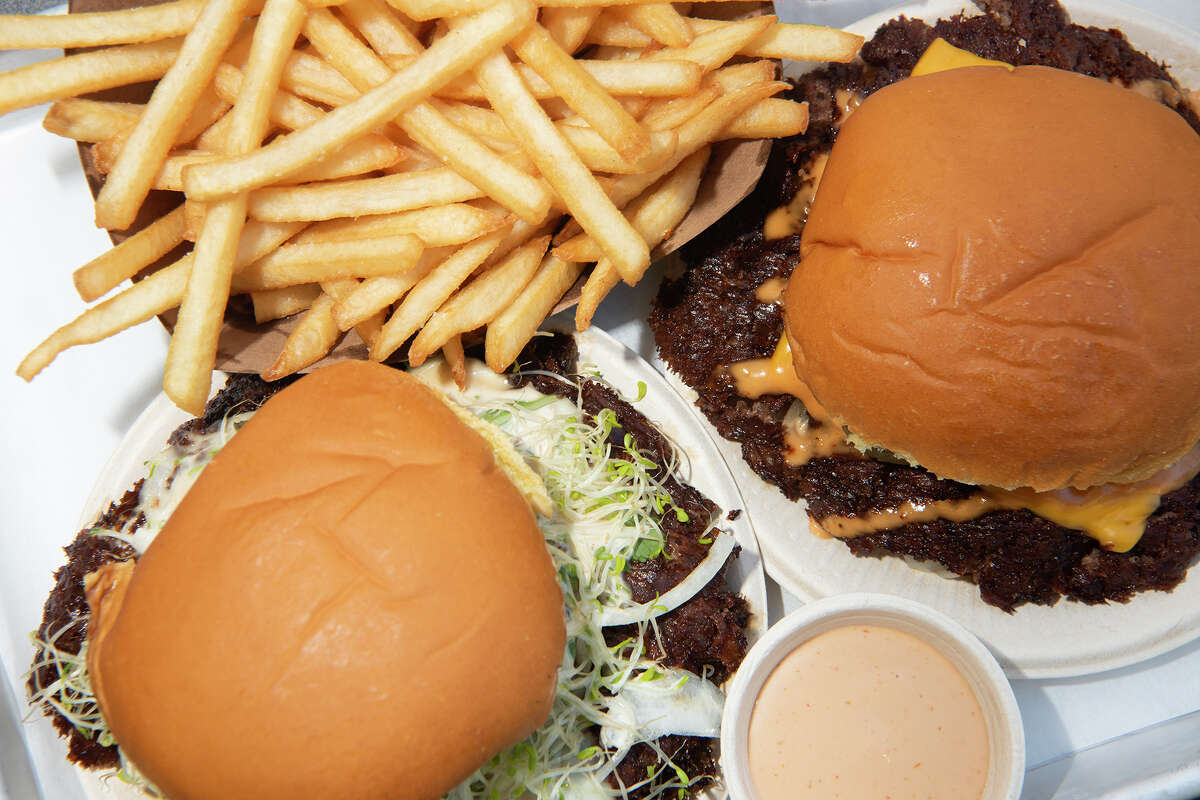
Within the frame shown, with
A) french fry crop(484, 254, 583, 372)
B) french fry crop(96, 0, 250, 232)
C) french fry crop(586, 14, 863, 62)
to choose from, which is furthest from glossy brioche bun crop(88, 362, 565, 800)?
french fry crop(586, 14, 863, 62)

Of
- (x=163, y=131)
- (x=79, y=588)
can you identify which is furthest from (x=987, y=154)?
(x=79, y=588)

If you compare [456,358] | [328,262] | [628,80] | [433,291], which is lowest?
[456,358]

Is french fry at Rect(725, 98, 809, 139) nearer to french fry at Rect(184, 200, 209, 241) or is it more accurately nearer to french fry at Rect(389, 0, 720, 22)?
french fry at Rect(389, 0, 720, 22)

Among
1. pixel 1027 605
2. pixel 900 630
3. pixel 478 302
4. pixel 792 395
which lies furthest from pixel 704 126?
pixel 1027 605

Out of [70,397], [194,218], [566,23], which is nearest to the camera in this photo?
[194,218]

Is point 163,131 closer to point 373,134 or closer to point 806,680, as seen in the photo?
point 373,134

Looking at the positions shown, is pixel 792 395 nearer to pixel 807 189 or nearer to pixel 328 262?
pixel 807 189
